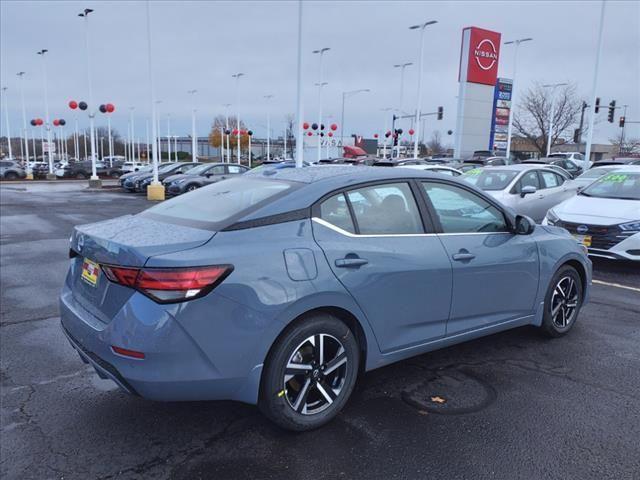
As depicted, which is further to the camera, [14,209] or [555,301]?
[14,209]

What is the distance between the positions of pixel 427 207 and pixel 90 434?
107 inches

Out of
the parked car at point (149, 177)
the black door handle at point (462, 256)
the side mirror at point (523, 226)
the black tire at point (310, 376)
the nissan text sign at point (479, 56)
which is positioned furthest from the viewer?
the nissan text sign at point (479, 56)

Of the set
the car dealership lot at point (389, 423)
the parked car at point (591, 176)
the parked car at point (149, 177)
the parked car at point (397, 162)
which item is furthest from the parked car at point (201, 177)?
the car dealership lot at point (389, 423)

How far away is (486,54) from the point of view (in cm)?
3959

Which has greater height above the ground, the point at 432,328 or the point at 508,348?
the point at 432,328

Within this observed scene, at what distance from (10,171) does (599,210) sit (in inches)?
1563

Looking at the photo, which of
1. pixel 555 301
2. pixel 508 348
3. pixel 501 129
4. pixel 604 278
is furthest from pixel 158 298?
pixel 501 129

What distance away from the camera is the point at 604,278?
7523 mm

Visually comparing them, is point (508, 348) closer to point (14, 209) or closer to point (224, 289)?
point (224, 289)

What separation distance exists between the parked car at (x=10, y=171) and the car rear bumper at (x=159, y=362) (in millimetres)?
40362

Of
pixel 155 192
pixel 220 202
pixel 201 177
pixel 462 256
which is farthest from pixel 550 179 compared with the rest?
pixel 155 192

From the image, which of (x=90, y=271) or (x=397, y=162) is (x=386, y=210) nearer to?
(x=90, y=271)

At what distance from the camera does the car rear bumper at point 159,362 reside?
2688 millimetres

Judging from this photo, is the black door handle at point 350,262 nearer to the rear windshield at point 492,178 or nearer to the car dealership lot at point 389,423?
the car dealership lot at point 389,423
